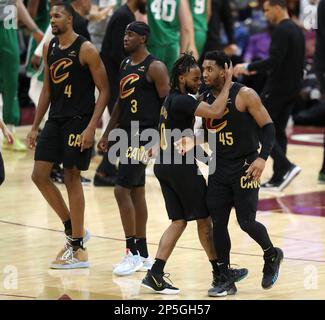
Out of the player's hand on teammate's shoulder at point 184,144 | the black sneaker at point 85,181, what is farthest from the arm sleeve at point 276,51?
the player's hand on teammate's shoulder at point 184,144

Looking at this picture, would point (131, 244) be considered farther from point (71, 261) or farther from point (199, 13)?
point (199, 13)

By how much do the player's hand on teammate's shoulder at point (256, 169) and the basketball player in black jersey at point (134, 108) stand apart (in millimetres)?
1147

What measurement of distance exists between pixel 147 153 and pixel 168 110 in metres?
0.73

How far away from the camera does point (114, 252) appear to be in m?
9.03

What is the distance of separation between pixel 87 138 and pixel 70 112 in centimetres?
27

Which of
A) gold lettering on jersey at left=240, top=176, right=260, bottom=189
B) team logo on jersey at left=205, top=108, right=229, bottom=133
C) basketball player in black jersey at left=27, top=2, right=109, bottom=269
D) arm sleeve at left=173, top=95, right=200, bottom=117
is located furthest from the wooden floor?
arm sleeve at left=173, top=95, right=200, bottom=117

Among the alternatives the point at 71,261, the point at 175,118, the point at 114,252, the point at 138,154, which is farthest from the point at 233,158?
the point at 114,252

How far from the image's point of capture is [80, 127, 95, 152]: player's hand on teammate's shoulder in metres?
8.40

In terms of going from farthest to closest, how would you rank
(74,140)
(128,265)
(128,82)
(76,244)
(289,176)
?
(289,176)
(76,244)
(74,140)
(128,82)
(128,265)

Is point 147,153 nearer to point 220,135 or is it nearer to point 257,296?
point 220,135
